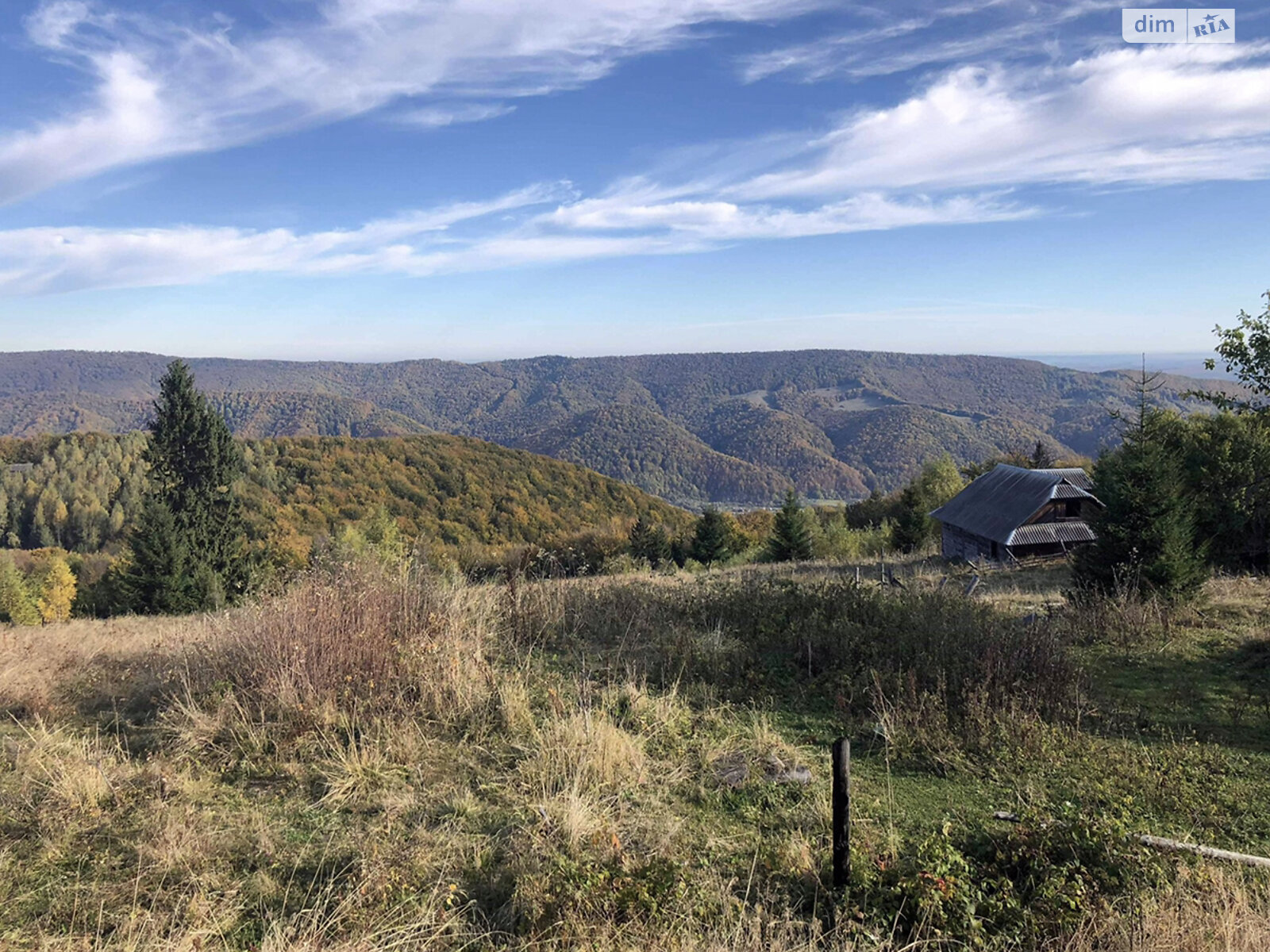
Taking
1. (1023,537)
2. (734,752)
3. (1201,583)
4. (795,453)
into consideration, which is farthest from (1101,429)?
(734,752)

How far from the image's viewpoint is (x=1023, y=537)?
997 inches

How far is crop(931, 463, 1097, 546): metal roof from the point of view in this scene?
25609 mm

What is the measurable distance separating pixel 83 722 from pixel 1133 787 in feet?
24.7

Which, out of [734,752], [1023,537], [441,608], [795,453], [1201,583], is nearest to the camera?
[734,752]

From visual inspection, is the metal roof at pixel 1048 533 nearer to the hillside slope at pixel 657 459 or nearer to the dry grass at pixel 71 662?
the dry grass at pixel 71 662

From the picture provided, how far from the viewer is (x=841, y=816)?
3.19m

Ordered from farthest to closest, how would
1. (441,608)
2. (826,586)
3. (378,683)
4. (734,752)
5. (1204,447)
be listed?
1. (1204,447)
2. (826,586)
3. (441,608)
4. (378,683)
5. (734,752)

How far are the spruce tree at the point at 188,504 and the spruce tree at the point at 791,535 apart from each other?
80.0 feet

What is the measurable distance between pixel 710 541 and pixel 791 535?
6.98 metres

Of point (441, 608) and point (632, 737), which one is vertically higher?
point (441, 608)

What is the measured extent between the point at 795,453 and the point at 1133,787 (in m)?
183

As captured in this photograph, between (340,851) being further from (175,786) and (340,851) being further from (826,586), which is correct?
(826,586)

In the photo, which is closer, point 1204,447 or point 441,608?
point 441,608

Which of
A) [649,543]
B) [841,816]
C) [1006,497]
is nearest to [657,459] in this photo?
[649,543]
